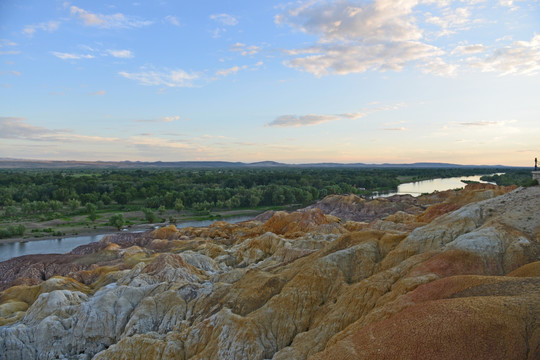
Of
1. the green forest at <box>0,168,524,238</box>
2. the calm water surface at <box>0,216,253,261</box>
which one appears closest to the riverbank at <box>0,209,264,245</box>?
the green forest at <box>0,168,524,238</box>

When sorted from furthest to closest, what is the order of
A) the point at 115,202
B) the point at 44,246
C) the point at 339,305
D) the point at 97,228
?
1. the point at 115,202
2. the point at 97,228
3. the point at 44,246
4. the point at 339,305

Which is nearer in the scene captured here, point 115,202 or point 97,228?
point 97,228

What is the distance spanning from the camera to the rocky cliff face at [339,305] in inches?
571

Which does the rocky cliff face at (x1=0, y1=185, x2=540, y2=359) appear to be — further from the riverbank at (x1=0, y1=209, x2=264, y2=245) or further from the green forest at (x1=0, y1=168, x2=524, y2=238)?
the green forest at (x1=0, y1=168, x2=524, y2=238)

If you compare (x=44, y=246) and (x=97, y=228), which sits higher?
(x=97, y=228)

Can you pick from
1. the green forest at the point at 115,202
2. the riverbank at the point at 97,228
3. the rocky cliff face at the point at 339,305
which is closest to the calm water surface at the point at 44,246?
the riverbank at the point at 97,228

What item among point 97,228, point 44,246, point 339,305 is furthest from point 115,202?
point 339,305

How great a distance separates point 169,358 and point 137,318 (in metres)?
5.95

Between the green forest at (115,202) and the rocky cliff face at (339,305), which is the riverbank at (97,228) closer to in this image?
the green forest at (115,202)

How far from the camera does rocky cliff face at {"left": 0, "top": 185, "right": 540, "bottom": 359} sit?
14.5m

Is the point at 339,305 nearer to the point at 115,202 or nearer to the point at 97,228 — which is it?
the point at 97,228

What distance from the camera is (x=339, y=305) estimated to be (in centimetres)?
2159

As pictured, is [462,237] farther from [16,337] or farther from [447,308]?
[16,337]

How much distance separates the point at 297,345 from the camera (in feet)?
65.8
